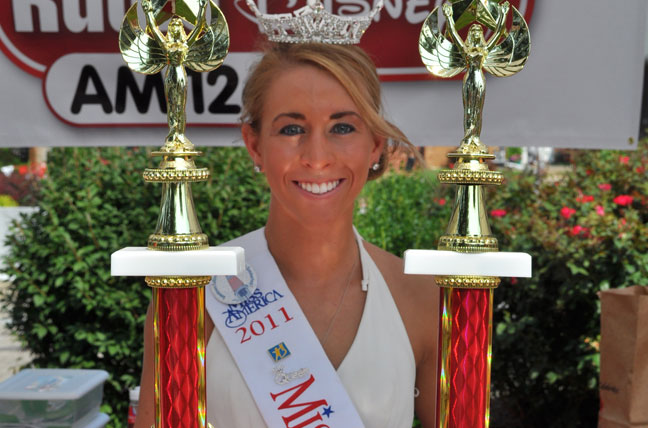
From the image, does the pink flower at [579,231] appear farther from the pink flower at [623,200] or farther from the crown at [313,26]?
the crown at [313,26]

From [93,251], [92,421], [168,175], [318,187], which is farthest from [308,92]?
[93,251]

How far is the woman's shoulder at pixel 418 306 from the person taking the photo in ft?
6.21

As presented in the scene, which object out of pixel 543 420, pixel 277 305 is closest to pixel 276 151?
pixel 277 305

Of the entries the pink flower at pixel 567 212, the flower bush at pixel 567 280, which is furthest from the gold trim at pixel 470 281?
the pink flower at pixel 567 212

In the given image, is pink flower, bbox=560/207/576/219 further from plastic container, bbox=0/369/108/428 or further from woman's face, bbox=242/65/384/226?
plastic container, bbox=0/369/108/428

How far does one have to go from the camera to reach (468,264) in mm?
1038

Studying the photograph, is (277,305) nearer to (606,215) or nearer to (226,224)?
(226,224)

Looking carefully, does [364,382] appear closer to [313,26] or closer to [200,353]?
[200,353]

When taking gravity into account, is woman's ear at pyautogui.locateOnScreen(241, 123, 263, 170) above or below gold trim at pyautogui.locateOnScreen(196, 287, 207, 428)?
above

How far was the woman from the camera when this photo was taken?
1.63 meters

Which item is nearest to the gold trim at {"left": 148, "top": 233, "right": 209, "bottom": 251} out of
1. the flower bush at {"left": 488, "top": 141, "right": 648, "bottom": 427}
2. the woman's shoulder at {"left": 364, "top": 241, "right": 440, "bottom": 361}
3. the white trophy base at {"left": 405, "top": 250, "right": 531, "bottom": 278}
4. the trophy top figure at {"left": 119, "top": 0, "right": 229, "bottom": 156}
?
the trophy top figure at {"left": 119, "top": 0, "right": 229, "bottom": 156}

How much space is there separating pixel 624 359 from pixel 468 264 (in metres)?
1.38

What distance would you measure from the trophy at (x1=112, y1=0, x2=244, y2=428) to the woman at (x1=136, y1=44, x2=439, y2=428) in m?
0.55

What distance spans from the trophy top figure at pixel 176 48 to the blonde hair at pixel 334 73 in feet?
2.06
